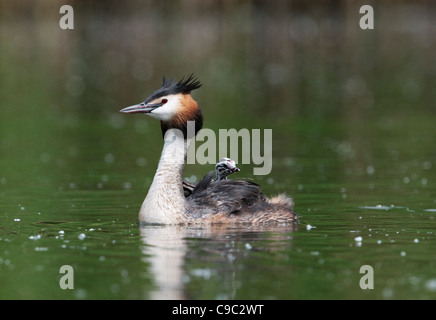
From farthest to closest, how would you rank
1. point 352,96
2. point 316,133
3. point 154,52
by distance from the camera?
point 154,52 < point 352,96 < point 316,133

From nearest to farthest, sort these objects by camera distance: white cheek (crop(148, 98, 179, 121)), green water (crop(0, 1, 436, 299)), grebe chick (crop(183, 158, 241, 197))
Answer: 1. green water (crop(0, 1, 436, 299))
2. white cheek (crop(148, 98, 179, 121))
3. grebe chick (crop(183, 158, 241, 197))

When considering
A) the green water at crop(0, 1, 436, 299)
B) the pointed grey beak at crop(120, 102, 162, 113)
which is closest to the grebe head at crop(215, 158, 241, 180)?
the green water at crop(0, 1, 436, 299)

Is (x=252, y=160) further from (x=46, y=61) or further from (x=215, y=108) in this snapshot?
(x=46, y=61)

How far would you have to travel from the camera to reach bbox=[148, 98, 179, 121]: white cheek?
13.5 metres

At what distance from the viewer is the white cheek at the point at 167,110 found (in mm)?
13529

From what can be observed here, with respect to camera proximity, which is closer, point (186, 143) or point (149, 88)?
point (186, 143)

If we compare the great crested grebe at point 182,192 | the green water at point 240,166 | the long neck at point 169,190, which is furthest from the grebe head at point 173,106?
the green water at point 240,166

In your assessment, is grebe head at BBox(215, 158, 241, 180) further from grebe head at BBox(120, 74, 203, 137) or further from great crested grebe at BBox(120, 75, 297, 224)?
grebe head at BBox(120, 74, 203, 137)

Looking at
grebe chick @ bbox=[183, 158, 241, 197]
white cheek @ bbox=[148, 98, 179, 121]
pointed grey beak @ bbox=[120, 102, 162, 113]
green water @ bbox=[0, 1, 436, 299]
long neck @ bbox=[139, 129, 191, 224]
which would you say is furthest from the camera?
grebe chick @ bbox=[183, 158, 241, 197]

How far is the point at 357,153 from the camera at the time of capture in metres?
21.3

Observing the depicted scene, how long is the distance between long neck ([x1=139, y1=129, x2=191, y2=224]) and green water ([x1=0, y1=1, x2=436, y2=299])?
20 cm

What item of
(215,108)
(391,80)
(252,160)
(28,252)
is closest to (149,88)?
(215,108)

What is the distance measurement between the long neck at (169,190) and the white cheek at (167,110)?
0.26m
